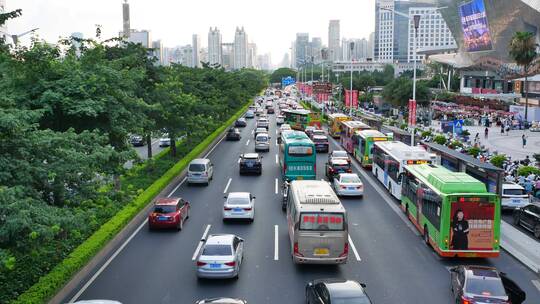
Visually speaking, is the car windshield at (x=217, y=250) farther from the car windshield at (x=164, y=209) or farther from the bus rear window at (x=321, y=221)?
the car windshield at (x=164, y=209)

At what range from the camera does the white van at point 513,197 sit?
27.0 meters

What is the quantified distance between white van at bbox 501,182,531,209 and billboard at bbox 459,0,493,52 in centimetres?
8314

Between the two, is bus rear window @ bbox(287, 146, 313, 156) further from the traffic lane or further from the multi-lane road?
the traffic lane

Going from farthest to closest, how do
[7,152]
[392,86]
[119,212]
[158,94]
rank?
[392,86] → [158,94] → [119,212] → [7,152]

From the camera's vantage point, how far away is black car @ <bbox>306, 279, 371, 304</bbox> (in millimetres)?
13861

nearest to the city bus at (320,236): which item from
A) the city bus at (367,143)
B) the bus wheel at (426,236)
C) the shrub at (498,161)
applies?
the bus wheel at (426,236)

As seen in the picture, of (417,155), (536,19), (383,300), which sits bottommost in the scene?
(383,300)

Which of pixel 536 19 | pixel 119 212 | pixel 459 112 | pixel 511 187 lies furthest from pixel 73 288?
pixel 536 19

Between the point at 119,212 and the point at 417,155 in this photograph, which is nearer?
the point at 119,212

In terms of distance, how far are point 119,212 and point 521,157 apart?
32191 millimetres

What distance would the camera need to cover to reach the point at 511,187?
2720cm

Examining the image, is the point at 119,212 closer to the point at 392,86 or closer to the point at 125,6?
the point at 392,86

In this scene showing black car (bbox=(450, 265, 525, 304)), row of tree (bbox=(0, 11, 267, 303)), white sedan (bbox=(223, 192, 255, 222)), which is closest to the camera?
row of tree (bbox=(0, 11, 267, 303))

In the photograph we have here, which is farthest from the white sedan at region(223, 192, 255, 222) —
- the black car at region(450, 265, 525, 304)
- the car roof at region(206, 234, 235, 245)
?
the black car at region(450, 265, 525, 304)
